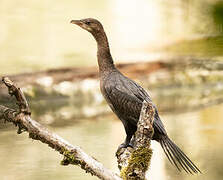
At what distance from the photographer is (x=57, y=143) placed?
92.4 inches

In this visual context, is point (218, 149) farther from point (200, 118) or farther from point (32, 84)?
point (32, 84)

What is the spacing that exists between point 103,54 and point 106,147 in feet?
7.96

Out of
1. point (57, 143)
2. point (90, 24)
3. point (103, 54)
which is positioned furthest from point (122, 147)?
point (90, 24)

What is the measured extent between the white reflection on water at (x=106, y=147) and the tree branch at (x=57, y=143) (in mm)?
1530

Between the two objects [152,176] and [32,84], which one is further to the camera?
[32,84]

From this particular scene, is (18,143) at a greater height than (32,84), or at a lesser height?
greater

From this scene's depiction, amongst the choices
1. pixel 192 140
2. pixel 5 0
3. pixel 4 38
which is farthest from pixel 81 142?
pixel 5 0

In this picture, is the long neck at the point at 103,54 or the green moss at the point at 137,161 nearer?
the green moss at the point at 137,161

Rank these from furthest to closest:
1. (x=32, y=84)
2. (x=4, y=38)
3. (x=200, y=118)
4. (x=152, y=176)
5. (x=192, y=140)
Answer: (x=4, y=38) < (x=32, y=84) < (x=200, y=118) < (x=192, y=140) < (x=152, y=176)

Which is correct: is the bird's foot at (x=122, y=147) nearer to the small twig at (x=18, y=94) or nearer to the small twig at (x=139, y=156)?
the small twig at (x=139, y=156)

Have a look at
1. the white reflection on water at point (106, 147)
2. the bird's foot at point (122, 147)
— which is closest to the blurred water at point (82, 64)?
the white reflection on water at point (106, 147)

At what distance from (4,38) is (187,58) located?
145 inches

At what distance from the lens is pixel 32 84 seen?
8.84 meters

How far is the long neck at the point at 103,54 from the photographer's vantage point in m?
2.68
